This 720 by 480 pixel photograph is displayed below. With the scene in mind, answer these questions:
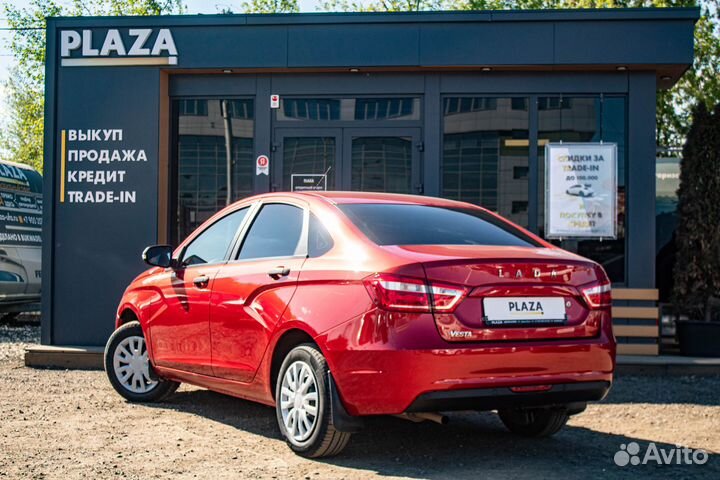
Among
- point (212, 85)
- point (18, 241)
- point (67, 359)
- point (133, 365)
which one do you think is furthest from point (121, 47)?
point (18, 241)

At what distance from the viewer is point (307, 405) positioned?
532cm

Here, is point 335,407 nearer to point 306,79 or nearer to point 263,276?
point 263,276

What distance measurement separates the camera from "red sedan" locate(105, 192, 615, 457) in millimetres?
4828

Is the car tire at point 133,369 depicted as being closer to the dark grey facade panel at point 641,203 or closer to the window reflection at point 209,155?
the window reflection at point 209,155

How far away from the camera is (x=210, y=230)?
694 centimetres

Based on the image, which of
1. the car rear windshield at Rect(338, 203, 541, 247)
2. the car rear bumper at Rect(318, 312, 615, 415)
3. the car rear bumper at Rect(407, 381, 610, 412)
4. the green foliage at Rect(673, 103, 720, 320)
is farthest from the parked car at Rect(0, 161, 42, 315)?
the car rear bumper at Rect(407, 381, 610, 412)

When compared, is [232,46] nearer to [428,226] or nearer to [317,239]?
[317,239]

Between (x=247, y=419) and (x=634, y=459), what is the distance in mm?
2829

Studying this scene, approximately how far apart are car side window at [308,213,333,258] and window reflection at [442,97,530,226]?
5305mm

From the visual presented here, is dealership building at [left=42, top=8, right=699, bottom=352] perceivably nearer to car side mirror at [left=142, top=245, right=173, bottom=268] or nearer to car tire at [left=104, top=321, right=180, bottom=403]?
car tire at [left=104, top=321, right=180, bottom=403]

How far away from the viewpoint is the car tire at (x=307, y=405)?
515cm

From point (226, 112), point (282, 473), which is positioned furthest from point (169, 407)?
point (226, 112)

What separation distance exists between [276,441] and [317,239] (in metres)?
1.39

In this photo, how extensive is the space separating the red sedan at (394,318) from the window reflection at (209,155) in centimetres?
480
